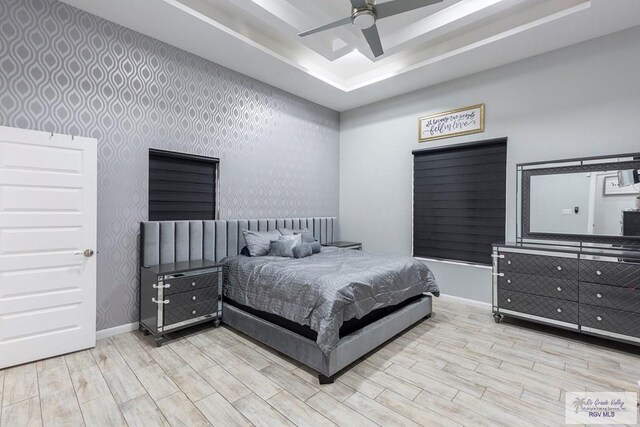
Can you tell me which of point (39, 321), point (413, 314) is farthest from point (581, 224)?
point (39, 321)

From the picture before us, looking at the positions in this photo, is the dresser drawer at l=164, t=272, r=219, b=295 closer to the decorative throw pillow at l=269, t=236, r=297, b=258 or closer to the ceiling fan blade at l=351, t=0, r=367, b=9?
the decorative throw pillow at l=269, t=236, r=297, b=258

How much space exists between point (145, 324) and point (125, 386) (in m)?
0.96

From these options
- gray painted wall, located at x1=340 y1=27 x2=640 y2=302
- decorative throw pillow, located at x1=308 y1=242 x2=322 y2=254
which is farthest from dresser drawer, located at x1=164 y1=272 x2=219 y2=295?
gray painted wall, located at x1=340 y1=27 x2=640 y2=302

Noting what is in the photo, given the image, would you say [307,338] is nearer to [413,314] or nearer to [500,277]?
[413,314]

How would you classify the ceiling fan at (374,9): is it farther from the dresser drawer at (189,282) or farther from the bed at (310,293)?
the dresser drawer at (189,282)

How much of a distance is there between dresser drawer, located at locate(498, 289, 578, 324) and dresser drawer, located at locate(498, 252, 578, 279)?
275mm

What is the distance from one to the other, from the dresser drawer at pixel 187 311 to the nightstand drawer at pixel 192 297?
0.02 m

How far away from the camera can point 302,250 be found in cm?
395

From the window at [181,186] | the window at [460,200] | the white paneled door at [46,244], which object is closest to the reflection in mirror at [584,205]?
the window at [460,200]

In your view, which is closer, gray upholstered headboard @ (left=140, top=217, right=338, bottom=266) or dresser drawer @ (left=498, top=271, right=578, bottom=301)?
dresser drawer @ (left=498, top=271, right=578, bottom=301)

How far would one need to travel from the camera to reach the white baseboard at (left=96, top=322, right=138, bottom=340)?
319 cm

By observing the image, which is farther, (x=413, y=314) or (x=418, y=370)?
(x=413, y=314)

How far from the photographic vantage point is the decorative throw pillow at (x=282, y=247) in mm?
3942

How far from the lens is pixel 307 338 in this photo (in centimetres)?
263
